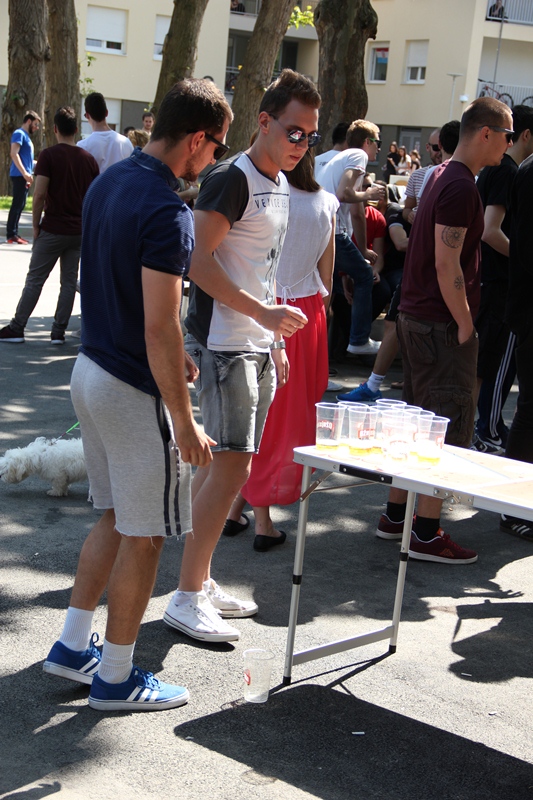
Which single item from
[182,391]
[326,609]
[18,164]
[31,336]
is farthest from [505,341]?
[18,164]

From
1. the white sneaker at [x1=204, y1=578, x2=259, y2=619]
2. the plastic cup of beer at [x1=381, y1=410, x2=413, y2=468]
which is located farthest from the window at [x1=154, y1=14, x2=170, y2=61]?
the plastic cup of beer at [x1=381, y1=410, x2=413, y2=468]

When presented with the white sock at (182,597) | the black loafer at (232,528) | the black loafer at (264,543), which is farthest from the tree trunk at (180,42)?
the white sock at (182,597)

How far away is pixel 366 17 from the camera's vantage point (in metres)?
13.1

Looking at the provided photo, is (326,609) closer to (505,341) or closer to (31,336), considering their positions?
(505,341)

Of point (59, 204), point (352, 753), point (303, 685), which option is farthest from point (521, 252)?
point (59, 204)

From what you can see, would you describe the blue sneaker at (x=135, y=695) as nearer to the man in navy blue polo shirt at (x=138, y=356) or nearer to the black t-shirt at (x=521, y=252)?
the man in navy blue polo shirt at (x=138, y=356)

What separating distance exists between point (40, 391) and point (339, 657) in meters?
4.72

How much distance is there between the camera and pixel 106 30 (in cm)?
4056

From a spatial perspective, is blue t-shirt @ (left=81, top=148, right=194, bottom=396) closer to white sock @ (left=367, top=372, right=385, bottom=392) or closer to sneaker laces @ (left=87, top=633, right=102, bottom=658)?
sneaker laces @ (left=87, top=633, right=102, bottom=658)

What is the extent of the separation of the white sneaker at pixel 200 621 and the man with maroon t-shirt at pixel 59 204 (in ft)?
19.7

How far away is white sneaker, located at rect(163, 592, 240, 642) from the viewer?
12.9 ft

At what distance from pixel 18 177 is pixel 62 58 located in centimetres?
467

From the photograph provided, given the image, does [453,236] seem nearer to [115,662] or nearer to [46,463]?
[46,463]

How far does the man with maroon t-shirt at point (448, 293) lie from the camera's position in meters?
4.79
